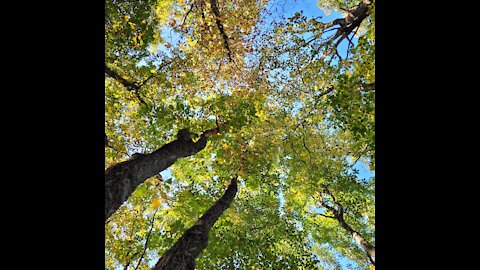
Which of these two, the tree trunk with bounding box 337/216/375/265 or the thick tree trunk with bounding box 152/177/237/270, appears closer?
the thick tree trunk with bounding box 152/177/237/270

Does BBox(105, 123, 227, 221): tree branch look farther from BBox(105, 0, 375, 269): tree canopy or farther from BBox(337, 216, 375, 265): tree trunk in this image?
BBox(337, 216, 375, 265): tree trunk

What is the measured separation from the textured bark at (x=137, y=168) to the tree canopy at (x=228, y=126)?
32 mm

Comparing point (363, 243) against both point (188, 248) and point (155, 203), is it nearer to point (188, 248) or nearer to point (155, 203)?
point (188, 248)

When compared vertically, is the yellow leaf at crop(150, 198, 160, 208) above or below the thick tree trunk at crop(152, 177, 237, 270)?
above

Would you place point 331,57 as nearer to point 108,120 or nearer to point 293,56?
point 293,56

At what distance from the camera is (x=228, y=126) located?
968 centimetres

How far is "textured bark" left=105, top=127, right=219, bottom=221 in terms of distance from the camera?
20.1 ft

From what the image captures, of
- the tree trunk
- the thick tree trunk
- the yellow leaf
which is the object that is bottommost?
the thick tree trunk

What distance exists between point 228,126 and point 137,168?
11.5 feet

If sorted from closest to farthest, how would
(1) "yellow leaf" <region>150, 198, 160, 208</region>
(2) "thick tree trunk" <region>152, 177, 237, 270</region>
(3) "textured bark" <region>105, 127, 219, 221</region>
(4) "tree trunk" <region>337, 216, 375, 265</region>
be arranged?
(3) "textured bark" <region>105, 127, 219, 221</region>
(2) "thick tree trunk" <region>152, 177, 237, 270</region>
(4) "tree trunk" <region>337, 216, 375, 265</region>
(1) "yellow leaf" <region>150, 198, 160, 208</region>

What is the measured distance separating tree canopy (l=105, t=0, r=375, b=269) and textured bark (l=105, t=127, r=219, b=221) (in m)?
0.03

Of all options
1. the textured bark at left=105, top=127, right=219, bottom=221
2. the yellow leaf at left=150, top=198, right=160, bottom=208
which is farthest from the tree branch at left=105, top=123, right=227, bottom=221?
the yellow leaf at left=150, top=198, right=160, bottom=208

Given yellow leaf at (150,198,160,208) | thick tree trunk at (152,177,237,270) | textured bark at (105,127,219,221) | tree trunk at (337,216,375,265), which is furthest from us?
yellow leaf at (150,198,160,208)
